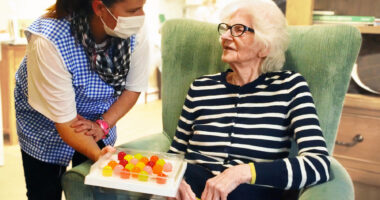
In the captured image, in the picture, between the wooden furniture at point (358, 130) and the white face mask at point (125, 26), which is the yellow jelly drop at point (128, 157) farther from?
the wooden furniture at point (358, 130)

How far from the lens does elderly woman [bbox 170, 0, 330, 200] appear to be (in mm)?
1118

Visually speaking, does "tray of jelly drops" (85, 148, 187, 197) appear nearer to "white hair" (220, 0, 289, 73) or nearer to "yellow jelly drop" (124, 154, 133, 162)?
"yellow jelly drop" (124, 154, 133, 162)

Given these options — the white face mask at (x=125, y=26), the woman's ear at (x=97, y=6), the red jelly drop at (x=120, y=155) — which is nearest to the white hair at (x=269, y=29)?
the white face mask at (x=125, y=26)

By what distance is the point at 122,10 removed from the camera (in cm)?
108

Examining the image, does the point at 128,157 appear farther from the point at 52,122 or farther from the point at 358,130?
the point at 358,130

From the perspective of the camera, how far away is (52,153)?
4.02 ft

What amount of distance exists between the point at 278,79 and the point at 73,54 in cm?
67

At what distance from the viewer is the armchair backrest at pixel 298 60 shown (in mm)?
1274

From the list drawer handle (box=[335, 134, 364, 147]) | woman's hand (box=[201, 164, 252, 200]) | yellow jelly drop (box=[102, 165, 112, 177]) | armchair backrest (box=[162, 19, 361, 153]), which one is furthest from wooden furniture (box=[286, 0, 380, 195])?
yellow jelly drop (box=[102, 165, 112, 177])

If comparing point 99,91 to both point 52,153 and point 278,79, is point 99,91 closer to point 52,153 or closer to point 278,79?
point 52,153

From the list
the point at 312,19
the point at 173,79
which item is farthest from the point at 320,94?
the point at 312,19

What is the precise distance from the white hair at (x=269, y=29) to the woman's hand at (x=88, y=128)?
0.60 m

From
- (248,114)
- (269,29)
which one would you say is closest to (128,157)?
(248,114)

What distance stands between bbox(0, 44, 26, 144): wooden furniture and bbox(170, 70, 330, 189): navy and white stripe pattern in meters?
1.94
